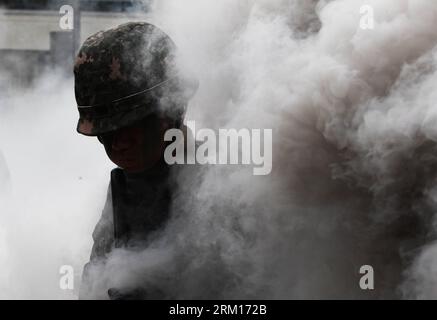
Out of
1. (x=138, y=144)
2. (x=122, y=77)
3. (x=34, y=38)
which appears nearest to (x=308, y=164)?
(x=138, y=144)

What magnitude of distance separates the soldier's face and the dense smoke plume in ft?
0.63

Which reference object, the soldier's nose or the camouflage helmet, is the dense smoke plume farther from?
the soldier's nose

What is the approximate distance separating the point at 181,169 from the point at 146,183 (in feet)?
0.58

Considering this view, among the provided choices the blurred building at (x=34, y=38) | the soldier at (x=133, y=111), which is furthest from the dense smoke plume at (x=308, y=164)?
the blurred building at (x=34, y=38)

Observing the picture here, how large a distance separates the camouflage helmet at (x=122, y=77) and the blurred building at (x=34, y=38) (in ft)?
10.6

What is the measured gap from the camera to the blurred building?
6.95m

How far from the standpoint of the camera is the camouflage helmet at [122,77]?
3.25 m

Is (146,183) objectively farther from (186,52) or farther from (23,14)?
(23,14)

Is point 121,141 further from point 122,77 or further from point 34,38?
point 34,38

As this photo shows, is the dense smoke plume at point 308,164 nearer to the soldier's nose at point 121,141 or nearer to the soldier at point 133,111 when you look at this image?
the soldier at point 133,111

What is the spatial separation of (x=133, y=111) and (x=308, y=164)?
81 cm

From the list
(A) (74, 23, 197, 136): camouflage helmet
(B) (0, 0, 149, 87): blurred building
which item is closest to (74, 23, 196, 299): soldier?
(A) (74, 23, 197, 136): camouflage helmet

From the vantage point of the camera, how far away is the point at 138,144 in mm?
3434
